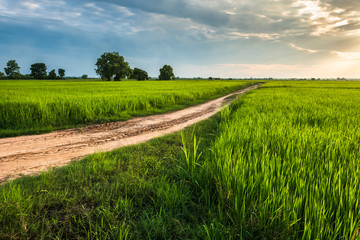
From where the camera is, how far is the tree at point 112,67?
7831cm

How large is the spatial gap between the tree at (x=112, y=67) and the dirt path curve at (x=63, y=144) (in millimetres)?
77177

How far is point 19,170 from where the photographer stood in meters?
3.99

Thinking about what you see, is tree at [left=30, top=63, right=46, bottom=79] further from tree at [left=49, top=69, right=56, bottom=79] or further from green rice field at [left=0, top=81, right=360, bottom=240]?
green rice field at [left=0, top=81, right=360, bottom=240]

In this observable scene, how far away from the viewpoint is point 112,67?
77438 mm

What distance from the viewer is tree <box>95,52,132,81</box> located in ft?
257

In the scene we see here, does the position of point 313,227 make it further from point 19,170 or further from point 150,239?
point 19,170

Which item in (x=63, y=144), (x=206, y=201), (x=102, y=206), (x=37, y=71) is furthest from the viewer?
(x=37, y=71)

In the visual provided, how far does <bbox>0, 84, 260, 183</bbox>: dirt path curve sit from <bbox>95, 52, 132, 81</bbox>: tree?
253 feet

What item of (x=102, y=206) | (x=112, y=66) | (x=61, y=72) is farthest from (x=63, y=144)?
(x=61, y=72)

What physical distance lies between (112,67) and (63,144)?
79345 millimetres

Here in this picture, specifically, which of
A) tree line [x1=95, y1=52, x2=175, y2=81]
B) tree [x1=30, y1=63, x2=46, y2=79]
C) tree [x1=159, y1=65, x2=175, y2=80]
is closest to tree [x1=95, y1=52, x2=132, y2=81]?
tree line [x1=95, y1=52, x2=175, y2=81]

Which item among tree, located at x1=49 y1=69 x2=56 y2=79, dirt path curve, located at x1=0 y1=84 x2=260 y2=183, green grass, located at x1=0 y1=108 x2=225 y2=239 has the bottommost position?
dirt path curve, located at x1=0 y1=84 x2=260 y2=183

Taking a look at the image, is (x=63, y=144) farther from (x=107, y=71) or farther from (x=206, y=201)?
(x=107, y=71)

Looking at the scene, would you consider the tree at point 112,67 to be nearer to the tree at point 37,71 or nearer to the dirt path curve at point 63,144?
the tree at point 37,71
